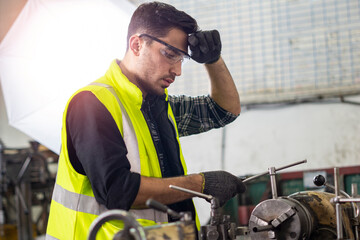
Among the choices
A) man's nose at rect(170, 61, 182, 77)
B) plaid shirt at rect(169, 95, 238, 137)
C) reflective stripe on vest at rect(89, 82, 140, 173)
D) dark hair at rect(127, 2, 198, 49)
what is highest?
dark hair at rect(127, 2, 198, 49)

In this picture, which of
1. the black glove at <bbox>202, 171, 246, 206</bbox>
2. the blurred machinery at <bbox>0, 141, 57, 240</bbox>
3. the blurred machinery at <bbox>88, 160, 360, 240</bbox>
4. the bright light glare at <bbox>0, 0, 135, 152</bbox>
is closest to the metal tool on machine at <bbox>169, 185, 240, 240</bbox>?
the blurred machinery at <bbox>88, 160, 360, 240</bbox>

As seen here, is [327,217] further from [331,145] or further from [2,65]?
[331,145]

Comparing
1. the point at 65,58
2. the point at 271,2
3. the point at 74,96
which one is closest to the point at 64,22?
the point at 65,58

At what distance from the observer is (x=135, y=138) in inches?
50.5

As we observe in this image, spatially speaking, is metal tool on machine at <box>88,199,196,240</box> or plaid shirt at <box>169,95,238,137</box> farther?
plaid shirt at <box>169,95,238,137</box>

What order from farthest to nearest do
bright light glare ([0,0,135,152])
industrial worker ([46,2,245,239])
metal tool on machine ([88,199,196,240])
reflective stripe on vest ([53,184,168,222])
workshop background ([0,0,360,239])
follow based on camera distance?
workshop background ([0,0,360,239]) → bright light glare ([0,0,135,152]) → reflective stripe on vest ([53,184,168,222]) → industrial worker ([46,2,245,239]) → metal tool on machine ([88,199,196,240])

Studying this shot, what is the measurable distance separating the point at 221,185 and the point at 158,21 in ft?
1.81

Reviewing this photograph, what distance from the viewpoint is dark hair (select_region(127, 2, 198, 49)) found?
1.37 m

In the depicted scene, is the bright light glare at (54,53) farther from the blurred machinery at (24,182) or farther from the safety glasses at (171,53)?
the blurred machinery at (24,182)

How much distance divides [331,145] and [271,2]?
1.32 m

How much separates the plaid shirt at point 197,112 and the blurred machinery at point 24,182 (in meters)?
3.04

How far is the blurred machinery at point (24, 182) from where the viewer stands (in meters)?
4.42

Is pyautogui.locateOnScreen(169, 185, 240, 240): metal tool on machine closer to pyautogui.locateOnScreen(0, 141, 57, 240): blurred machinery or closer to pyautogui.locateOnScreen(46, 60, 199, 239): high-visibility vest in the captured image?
pyautogui.locateOnScreen(46, 60, 199, 239): high-visibility vest

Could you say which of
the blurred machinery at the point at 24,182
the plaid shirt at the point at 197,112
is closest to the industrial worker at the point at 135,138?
the plaid shirt at the point at 197,112
